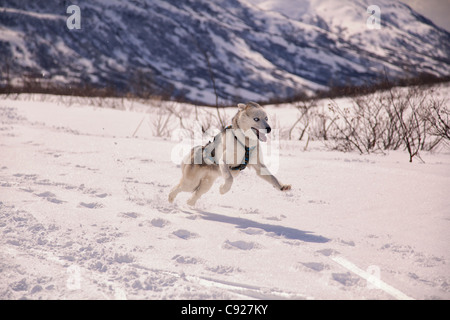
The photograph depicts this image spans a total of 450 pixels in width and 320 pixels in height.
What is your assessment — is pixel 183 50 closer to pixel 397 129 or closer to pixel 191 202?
pixel 397 129

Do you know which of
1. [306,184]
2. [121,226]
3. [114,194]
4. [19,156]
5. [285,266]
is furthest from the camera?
[19,156]

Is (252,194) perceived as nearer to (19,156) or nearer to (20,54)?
(19,156)

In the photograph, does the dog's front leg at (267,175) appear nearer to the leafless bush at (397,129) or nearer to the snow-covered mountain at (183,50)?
the leafless bush at (397,129)

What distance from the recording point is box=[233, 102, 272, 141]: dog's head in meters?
2.62

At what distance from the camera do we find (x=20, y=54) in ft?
190

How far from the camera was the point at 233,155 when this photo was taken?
107 inches

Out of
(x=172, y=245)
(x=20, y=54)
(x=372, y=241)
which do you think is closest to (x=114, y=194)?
(x=172, y=245)

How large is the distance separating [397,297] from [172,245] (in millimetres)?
1299

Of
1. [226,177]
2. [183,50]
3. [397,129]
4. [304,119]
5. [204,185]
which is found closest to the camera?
[226,177]

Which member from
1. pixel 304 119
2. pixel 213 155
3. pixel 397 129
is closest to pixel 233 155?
pixel 213 155

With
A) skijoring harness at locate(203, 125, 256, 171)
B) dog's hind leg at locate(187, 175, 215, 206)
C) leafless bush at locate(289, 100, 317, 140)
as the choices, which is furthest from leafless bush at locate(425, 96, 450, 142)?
dog's hind leg at locate(187, 175, 215, 206)

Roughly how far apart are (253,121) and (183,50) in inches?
3358

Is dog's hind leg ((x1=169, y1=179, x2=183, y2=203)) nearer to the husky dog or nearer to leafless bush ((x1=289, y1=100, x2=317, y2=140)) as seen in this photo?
the husky dog

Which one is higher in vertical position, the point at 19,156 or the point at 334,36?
the point at 334,36
